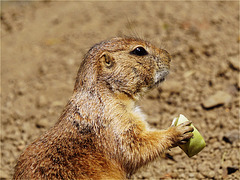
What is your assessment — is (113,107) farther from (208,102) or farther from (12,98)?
(12,98)

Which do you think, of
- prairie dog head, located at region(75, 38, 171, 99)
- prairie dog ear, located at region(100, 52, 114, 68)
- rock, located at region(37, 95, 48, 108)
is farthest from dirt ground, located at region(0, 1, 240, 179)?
prairie dog ear, located at region(100, 52, 114, 68)

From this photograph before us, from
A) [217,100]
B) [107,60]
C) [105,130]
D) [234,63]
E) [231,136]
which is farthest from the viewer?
[234,63]

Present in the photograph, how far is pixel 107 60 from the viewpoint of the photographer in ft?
13.8

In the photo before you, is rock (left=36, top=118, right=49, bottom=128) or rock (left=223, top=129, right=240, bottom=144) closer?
rock (left=223, top=129, right=240, bottom=144)

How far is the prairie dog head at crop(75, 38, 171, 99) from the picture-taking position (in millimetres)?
4168

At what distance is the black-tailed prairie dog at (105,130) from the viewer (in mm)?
3746

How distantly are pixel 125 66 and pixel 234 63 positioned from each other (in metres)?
2.78

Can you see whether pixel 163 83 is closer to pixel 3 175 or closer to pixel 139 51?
pixel 139 51

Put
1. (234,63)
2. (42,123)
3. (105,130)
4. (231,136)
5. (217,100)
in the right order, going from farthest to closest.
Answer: (234,63) → (42,123) → (217,100) → (231,136) → (105,130)

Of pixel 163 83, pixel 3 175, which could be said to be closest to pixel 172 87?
pixel 163 83

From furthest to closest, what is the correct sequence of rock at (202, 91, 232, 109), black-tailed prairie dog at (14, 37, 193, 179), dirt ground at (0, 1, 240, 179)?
rock at (202, 91, 232, 109)
dirt ground at (0, 1, 240, 179)
black-tailed prairie dog at (14, 37, 193, 179)

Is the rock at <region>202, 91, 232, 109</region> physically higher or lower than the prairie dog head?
lower

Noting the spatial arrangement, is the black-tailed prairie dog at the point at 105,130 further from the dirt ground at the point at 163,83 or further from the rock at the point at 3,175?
the rock at the point at 3,175

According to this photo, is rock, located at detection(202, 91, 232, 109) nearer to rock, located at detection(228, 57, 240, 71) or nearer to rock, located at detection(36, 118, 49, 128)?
rock, located at detection(228, 57, 240, 71)
